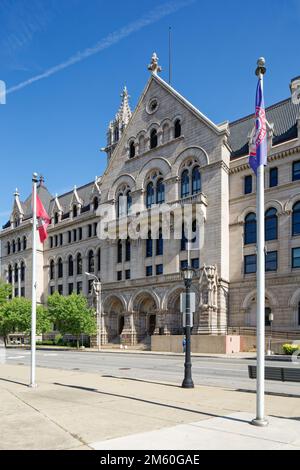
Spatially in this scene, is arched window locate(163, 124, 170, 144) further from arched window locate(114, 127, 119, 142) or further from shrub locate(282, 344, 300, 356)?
shrub locate(282, 344, 300, 356)

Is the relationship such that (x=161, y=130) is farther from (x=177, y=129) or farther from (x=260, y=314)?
(x=260, y=314)

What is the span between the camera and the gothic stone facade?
1750 inches

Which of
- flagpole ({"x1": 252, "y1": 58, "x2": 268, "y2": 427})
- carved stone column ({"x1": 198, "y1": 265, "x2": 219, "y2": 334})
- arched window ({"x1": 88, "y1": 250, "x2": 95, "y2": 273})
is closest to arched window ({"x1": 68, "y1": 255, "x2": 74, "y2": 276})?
arched window ({"x1": 88, "y1": 250, "x2": 95, "y2": 273})

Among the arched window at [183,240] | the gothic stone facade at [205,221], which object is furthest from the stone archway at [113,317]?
the arched window at [183,240]

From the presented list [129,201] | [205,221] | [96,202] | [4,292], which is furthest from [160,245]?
[4,292]

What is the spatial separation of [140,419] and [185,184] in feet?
140

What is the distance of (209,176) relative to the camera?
4909 cm

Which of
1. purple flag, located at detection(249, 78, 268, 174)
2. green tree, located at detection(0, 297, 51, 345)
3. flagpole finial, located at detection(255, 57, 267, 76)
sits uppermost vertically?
flagpole finial, located at detection(255, 57, 267, 76)

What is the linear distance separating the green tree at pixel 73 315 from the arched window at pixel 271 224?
74.2 feet

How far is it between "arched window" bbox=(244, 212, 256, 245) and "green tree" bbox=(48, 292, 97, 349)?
66.7 ft

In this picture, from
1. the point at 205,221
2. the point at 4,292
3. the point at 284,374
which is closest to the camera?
the point at 284,374

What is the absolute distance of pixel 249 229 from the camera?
47.4m
